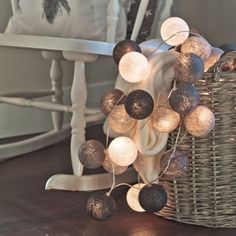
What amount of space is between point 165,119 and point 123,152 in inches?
4.1

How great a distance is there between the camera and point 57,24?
4.36 feet

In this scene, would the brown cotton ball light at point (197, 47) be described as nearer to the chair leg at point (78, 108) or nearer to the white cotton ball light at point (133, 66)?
the white cotton ball light at point (133, 66)

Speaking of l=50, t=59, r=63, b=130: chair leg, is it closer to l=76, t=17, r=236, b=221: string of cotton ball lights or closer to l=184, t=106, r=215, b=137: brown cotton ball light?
l=76, t=17, r=236, b=221: string of cotton ball lights

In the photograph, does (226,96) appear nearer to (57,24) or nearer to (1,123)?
(57,24)

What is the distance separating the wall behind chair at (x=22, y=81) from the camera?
1972mm

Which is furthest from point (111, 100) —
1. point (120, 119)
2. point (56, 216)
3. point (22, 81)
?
point (22, 81)

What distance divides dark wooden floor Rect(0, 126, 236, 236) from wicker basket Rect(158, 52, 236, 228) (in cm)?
4

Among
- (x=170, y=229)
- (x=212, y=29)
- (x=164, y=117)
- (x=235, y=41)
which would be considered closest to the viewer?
(x=164, y=117)

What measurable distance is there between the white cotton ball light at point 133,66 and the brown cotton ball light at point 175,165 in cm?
16

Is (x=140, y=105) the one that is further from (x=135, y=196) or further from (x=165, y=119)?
(x=135, y=196)

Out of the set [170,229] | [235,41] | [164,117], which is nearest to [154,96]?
[164,117]

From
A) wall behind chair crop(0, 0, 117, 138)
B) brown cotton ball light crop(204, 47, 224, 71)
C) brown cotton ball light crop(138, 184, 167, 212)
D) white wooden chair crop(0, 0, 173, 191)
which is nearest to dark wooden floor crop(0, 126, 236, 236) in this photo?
white wooden chair crop(0, 0, 173, 191)

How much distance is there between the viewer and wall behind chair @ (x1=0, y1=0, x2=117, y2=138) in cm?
197

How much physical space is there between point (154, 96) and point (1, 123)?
115 cm
